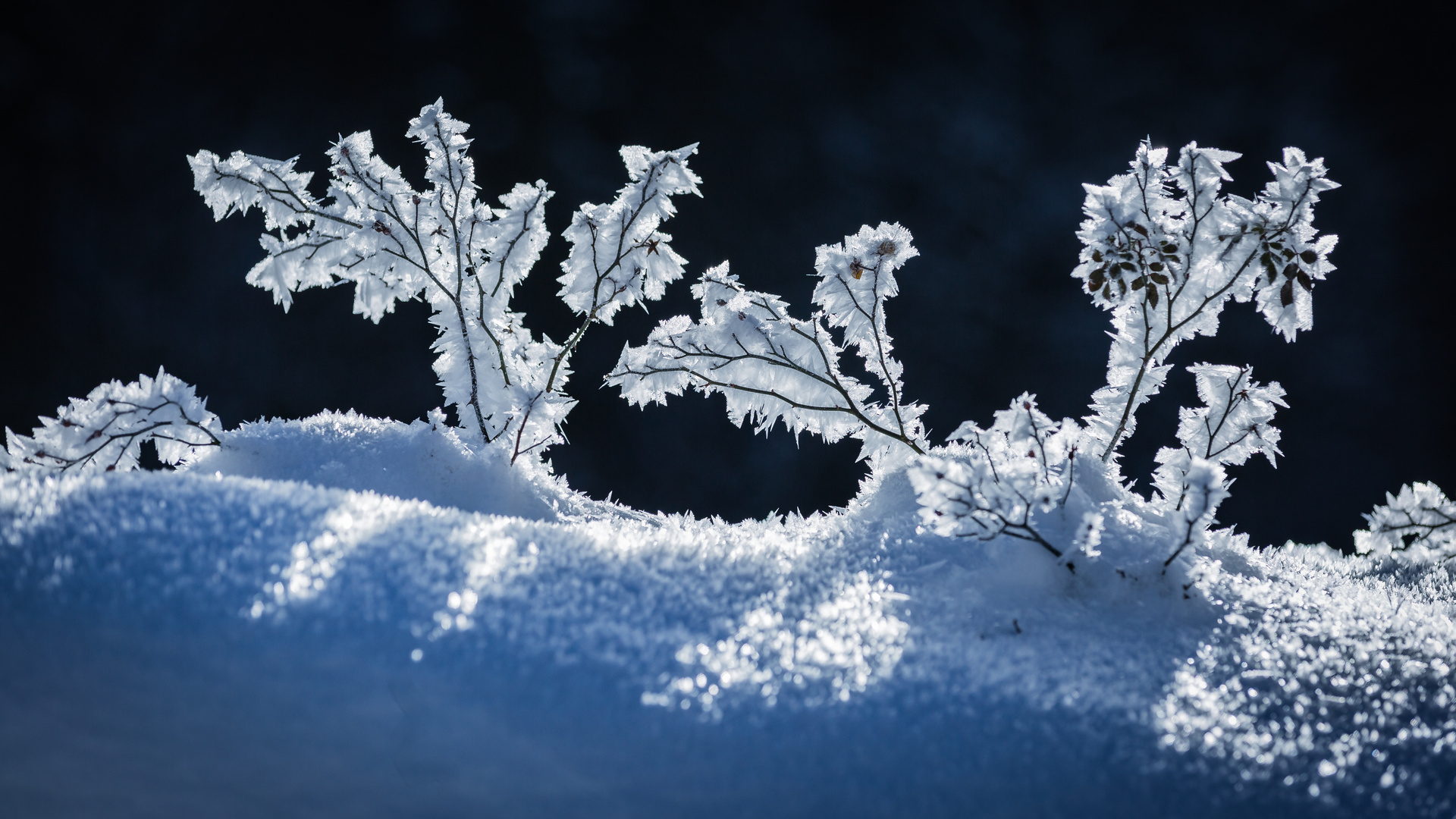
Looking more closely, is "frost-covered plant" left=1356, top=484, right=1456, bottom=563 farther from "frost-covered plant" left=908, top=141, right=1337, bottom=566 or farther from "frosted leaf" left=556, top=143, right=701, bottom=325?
"frosted leaf" left=556, top=143, right=701, bottom=325

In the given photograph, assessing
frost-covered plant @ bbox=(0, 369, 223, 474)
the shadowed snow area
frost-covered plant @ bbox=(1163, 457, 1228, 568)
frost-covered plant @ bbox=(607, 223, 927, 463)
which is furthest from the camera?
frost-covered plant @ bbox=(607, 223, 927, 463)

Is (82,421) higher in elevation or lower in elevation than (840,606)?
higher

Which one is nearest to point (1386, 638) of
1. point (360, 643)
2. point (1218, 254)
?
point (1218, 254)

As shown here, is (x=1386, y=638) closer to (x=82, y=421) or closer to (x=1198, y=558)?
(x=1198, y=558)

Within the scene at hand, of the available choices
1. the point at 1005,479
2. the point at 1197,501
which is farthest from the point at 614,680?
the point at 1197,501

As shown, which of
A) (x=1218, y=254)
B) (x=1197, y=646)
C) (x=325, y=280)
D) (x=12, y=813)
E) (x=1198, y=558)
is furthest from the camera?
(x=325, y=280)

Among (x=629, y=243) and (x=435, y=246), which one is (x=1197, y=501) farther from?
(x=435, y=246)

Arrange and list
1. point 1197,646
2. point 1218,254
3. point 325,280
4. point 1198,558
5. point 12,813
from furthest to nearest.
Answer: point 325,280, point 1218,254, point 1198,558, point 1197,646, point 12,813

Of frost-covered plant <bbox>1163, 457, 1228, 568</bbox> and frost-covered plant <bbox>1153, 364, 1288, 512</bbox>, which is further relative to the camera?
frost-covered plant <bbox>1153, 364, 1288, 512</bbox>

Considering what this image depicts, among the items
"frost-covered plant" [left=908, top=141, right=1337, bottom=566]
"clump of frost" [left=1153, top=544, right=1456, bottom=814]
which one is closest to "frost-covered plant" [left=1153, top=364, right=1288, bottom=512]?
"frost-covered plant" [left=908, top=141, right=1337, bottom=566]
